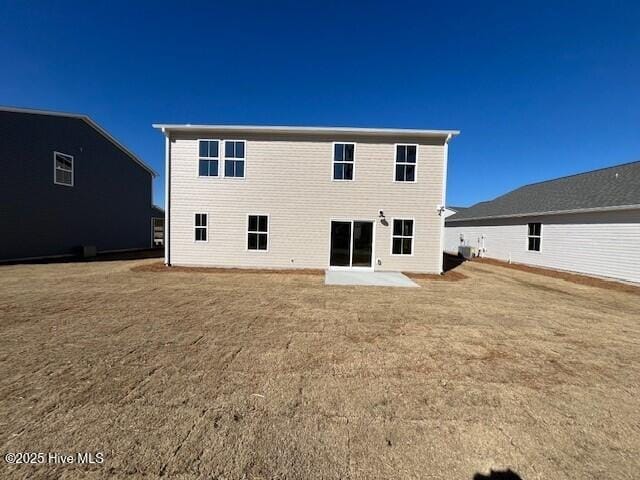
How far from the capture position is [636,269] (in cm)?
1025

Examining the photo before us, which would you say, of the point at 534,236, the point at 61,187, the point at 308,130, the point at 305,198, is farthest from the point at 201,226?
the point at 534,236

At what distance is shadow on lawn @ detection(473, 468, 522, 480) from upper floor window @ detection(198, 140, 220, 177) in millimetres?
11633

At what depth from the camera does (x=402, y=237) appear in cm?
1118

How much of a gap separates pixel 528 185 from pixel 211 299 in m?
24.3

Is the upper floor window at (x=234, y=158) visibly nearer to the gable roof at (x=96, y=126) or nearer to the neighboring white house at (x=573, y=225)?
the gable roof at (x=96, y=126)

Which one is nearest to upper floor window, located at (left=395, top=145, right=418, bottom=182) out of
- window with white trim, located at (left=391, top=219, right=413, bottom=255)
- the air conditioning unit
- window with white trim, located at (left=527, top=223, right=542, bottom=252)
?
window with white trim, located at (left=391, top=219, right=413, bottom=255)

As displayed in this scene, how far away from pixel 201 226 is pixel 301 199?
4.39 m

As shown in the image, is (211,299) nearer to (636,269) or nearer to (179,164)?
(179,164)

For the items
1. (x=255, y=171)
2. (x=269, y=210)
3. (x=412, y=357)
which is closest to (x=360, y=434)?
(x=412, y=357)

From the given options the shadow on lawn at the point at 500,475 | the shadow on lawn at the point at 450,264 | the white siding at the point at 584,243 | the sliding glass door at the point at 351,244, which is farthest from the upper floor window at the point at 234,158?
the white siding at the point at 584,243

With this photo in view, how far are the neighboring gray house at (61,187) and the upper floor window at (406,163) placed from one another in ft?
55.6

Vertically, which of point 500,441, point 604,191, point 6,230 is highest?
point 604,191

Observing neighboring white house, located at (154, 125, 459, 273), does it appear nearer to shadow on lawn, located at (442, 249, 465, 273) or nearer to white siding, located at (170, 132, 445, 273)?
white siding, located at (170, 132, 445, 273)

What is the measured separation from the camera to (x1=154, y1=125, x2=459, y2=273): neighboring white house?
36.1ft
